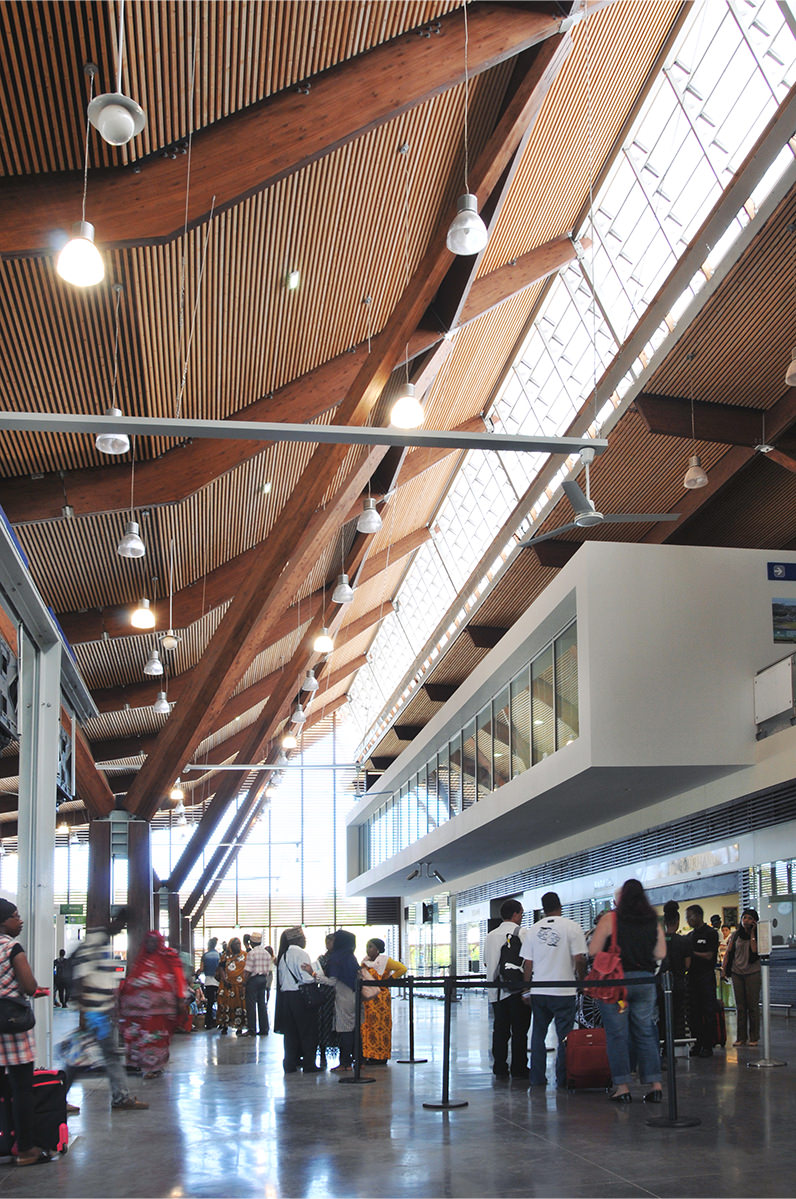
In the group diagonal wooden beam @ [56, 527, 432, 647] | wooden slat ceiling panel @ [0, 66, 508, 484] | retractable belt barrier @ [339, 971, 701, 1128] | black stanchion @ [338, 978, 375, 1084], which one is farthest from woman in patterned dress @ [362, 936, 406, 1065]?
diagonal wooden beam @ [56, 527, 432, 647]

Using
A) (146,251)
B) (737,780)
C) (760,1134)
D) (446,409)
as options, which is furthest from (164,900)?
(760,1134)

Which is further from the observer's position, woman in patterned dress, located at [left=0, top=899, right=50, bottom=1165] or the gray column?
the gray column

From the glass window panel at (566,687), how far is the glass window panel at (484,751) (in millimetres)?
5217

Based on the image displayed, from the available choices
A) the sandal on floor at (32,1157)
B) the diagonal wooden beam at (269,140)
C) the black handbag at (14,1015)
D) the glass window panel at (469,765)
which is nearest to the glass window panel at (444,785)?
the glass window panel at (469,765)

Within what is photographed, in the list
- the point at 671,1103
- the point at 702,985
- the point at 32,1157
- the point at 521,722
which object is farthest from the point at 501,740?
the point at 32,1157

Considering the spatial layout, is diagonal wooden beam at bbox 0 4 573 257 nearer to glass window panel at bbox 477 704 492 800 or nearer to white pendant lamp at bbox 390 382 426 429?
white pendant lamp at bbox 390 382 426 429

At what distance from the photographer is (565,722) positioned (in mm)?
15078

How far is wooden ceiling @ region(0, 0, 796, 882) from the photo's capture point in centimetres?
838

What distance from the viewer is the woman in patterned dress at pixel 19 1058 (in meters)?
6.04

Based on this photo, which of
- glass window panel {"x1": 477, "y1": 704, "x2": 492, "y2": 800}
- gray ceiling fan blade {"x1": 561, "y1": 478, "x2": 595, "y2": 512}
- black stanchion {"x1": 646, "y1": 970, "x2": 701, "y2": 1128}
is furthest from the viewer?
glass window panel {"x1": 477, "y1": 704, "x2": 492, "y2": 800}

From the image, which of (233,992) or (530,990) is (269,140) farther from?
(233,992)

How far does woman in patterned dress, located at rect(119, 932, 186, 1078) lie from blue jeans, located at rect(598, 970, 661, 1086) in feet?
11.1

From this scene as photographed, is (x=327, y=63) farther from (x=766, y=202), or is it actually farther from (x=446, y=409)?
(x=446, y=409)

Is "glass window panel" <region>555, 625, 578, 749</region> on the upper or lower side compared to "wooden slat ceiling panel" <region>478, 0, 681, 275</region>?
lower
